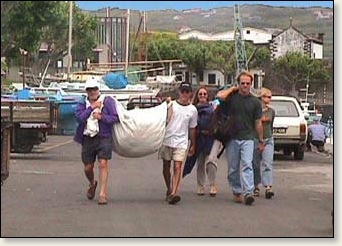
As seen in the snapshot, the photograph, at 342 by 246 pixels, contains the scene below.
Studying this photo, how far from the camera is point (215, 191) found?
574 inches

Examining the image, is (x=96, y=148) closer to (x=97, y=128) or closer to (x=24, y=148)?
(x=97, y=128)

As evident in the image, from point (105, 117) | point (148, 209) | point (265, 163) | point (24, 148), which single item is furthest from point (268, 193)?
point (24, 148)

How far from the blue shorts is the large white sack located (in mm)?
162

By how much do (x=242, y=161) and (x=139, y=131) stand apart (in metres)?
1.56

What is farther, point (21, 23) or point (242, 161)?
point (242, 161)

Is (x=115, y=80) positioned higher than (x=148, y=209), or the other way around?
(x=115, y=80)

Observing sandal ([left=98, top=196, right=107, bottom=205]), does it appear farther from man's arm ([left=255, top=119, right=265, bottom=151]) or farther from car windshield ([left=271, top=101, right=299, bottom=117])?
car windshield ([left=271, top=101, right=299, bottom=117])

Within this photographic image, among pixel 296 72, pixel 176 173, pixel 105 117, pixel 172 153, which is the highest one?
pixel 296 72

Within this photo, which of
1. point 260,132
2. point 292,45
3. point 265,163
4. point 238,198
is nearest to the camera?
point 260,132

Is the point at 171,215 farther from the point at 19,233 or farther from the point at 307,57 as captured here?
Answer: the point at 307,57

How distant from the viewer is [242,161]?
13.3m

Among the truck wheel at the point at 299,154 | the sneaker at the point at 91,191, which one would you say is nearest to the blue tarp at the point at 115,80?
the truck wheel at the point at 299,154

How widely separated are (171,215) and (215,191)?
2440 mm

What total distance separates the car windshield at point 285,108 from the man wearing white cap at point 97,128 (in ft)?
37.1
